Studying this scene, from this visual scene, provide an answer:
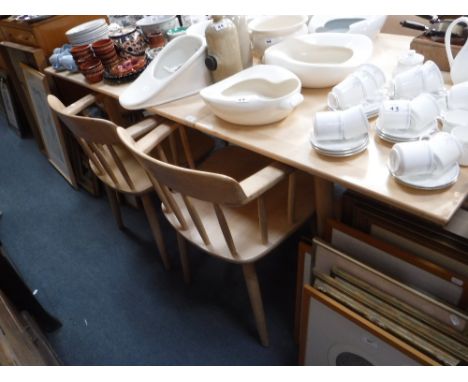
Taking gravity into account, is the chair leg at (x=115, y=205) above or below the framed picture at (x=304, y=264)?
below

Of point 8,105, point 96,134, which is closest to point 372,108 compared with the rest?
point 96,134

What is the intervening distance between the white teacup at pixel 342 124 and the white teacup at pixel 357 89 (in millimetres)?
104

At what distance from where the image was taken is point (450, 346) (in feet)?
2.61

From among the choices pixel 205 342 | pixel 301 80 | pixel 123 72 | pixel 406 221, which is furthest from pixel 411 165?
pixel 123 72

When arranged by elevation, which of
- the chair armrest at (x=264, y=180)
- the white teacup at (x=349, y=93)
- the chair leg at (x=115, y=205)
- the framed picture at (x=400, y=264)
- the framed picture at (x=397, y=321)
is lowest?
the chair leg at (x=115, y=205)

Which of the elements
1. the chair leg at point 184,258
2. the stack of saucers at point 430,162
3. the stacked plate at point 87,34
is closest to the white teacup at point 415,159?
the stack of saucers at point 430,162

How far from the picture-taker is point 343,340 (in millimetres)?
960

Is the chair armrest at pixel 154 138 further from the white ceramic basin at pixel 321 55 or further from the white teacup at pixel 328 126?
the white teacup at pixel 328 126

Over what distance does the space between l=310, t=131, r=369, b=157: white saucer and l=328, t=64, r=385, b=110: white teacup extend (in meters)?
0.13

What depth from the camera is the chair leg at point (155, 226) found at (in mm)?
1441

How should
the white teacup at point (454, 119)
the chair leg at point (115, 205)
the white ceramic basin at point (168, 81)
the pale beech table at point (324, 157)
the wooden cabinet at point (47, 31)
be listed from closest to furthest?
the pale beech table at point (324, 157) → the white teacup at point (454, 119) → the white ceramic basin at point (168, 81) → the chair leg at point (115, 205) → the wooden cabinet at point (47, 31)

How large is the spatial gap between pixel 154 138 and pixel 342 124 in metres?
0.60

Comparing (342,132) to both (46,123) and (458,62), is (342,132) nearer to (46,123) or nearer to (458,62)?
(458,62)

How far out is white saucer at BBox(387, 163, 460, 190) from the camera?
73cm
